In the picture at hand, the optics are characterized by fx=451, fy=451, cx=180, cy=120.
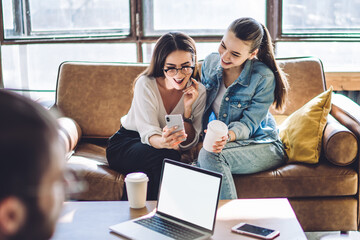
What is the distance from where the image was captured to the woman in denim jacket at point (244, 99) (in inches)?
83.4

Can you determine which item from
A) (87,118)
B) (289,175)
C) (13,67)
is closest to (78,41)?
(13,67)

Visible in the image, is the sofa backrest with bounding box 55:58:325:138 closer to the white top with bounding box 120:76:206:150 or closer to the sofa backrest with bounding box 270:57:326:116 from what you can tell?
the sofa backrest with bounding box 270:57:326:116

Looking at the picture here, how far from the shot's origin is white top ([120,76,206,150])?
2195 millimetres

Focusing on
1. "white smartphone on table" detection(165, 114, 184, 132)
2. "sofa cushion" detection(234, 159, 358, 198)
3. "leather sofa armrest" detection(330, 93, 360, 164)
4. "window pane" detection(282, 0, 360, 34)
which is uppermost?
"window pane" detection(282, 0, 360, 34)

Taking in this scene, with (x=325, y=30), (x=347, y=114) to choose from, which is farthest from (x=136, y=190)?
(x=325, y=30)

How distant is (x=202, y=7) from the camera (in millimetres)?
3346

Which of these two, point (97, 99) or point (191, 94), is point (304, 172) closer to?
point (191, 94)

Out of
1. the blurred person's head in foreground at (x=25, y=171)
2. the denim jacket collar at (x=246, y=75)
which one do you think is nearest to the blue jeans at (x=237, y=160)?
the denim jacket collar at (x=246, y=75)

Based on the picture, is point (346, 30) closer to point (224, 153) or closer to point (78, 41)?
point (224, 153)

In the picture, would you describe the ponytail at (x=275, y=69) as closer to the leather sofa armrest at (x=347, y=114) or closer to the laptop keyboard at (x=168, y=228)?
the leather sofa armrest at (x=347, y=114)

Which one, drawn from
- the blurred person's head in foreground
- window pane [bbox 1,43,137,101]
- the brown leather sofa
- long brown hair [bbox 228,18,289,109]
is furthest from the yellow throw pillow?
the blurred person's head in foreground

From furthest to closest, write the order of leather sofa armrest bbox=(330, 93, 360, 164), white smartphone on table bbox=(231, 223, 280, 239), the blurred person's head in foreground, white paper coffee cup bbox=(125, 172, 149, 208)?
leather sofa armrest bbox=(330, 93, 360, 164) → white paper coffee cup bbox=(125, 172, 149, 208) → white smartphone on table bbox=(231, 223, 280, 239) → the blurred person's head in foreground

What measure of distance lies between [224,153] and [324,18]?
65.8 inches

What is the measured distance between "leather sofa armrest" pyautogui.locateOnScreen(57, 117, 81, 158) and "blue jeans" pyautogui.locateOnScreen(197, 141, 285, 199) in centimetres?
75
